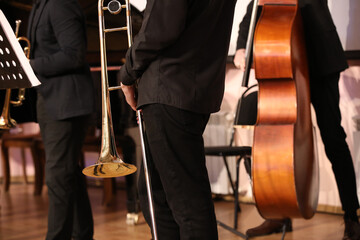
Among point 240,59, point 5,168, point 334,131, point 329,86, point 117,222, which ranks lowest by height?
point 5,168

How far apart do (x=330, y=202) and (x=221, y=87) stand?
7.70 feet

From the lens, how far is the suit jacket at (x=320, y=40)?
262cm

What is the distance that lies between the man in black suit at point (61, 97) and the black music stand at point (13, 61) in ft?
1.55

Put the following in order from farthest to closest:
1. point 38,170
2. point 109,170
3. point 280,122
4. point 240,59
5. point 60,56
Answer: point 38,170 < point 240,59 < point 60,56 < point 280,122 < point 109,170

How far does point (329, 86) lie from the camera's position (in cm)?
266

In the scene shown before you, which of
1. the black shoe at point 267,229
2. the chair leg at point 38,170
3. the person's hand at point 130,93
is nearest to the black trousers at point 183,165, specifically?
the person's hand at point 130,93

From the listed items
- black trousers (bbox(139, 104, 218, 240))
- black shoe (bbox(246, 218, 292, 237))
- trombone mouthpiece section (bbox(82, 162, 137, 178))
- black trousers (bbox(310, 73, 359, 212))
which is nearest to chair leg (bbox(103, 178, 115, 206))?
black shoe (bbox(246, 218, 292, 237))

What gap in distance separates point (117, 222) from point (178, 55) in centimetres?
237

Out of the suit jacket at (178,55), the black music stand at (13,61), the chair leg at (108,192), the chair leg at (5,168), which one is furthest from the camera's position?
the chair leg at (5,168)

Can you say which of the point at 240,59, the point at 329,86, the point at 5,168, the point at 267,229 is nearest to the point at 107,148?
the point at 240,59

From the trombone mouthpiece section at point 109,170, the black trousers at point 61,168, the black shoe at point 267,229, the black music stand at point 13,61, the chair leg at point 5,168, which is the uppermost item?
the black music stand at point 13,61

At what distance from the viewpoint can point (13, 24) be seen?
16.1 feet

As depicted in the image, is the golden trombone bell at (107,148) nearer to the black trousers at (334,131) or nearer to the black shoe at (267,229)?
the black trousers at (334,131)

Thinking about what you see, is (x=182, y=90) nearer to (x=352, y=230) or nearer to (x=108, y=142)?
(x=108, y=142)
